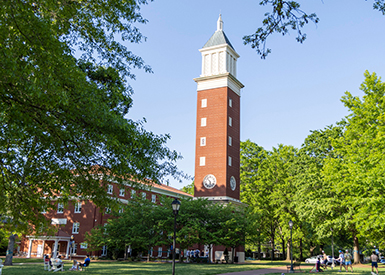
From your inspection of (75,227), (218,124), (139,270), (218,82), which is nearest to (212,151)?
(218,124)

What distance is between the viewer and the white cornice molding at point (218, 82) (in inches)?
1958

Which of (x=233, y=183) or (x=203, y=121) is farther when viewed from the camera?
(x=203, y=121)

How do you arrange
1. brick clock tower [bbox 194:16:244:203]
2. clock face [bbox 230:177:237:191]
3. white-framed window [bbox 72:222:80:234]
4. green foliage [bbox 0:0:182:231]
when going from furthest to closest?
clock face [bbox 230:177:237:191] → white-framed window [bbox 72:222:80:234] → brick clock tower [bbox 194:16:244:203] → green foliage [bbox 0:0:182:231]

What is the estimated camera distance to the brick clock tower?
156ft

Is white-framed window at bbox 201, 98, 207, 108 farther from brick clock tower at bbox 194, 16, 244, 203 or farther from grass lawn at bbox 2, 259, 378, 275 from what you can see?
grass lawn at bbox 2, 259, 378, 275

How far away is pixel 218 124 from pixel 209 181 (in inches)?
298

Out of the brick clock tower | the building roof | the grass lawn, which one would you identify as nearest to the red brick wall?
the brick clock tower

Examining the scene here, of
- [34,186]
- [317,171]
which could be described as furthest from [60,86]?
[317,171]

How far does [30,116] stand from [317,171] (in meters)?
35.2

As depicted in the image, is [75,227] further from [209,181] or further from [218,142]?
[218,142]

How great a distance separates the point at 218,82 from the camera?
5019 centimetres

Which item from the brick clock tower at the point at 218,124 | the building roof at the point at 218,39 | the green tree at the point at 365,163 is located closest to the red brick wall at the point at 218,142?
the brick clock tower at the point at 218,124

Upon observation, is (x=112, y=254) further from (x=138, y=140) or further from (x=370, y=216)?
(x=138, y=140)

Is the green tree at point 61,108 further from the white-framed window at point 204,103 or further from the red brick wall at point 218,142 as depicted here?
the white-framed window at point 204,103
